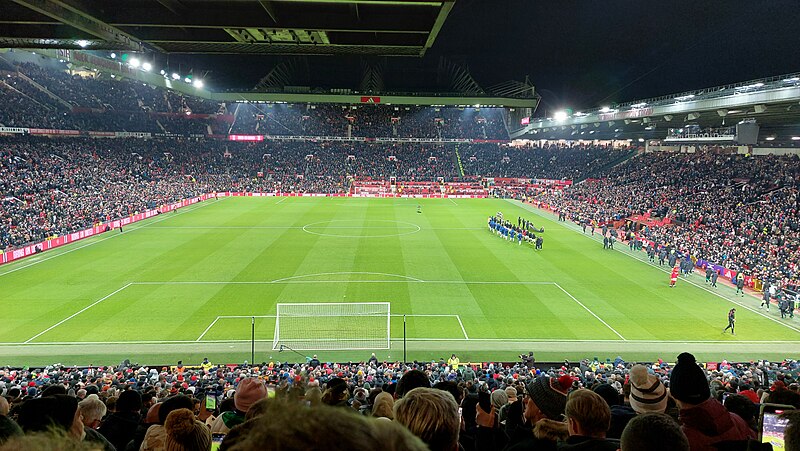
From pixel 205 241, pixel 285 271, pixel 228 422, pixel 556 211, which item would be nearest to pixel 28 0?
pixel 228 422

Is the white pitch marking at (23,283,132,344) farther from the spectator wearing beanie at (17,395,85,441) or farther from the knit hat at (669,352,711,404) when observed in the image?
the knit hat at (669,352,711,404)

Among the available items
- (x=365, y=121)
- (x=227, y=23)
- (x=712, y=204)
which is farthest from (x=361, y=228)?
(x=365, y=121)

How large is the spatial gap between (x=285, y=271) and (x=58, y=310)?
11280mm

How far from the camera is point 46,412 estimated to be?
436cm

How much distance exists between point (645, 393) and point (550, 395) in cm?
143

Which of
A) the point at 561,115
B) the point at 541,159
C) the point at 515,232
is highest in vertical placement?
the point at 561,115

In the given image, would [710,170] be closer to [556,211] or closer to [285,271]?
[556,211]

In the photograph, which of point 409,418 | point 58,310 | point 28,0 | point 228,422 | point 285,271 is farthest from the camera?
point 285,271

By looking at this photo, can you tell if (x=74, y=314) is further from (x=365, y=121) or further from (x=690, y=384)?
(x=365, y=121)

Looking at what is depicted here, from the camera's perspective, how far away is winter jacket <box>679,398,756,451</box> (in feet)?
14.1

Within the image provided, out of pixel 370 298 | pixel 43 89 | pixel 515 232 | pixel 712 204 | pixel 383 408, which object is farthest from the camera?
pixel 43 89

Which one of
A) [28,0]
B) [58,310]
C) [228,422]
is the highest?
[28,0]

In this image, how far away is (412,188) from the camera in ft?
266

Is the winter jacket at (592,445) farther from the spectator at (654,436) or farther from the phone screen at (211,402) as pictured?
the phone screen at (211,402)
